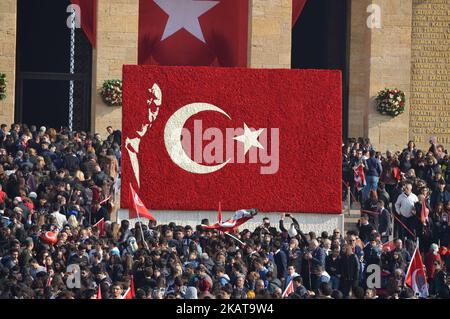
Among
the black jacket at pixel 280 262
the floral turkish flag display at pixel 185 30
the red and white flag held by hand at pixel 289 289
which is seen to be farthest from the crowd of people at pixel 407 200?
the floral turkish flag display at pixel 185 30

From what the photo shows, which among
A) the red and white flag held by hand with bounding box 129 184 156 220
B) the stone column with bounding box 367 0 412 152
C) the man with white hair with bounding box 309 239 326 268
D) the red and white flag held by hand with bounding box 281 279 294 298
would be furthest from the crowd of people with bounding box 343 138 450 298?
the red and white flag held by hand with bounding box 129 184 156 220

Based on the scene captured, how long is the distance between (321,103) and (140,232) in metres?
4.94

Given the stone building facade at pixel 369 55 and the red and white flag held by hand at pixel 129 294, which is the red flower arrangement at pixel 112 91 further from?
the red and white flag held by hand at pixel 129 294

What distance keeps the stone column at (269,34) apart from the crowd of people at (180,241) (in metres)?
5.38

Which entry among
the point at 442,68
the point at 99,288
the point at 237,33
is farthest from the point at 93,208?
the point at 442,68

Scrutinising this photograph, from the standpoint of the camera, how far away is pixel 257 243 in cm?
2816

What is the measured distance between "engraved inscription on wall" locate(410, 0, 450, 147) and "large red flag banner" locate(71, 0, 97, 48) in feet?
26.1

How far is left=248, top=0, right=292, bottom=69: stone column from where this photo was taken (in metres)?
40.5

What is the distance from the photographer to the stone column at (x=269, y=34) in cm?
4050

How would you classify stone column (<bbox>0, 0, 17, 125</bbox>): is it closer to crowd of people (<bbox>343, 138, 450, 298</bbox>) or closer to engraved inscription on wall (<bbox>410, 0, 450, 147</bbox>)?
crowd of people (<bbox>343, 138, 450, 298</bbox>)

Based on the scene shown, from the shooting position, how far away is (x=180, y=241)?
28.1 meters
